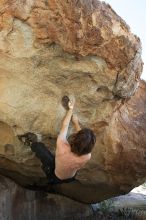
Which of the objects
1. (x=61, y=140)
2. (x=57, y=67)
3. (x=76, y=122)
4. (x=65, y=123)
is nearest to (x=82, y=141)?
(x=61, y=140)

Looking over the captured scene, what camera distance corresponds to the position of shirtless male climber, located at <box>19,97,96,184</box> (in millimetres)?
5266

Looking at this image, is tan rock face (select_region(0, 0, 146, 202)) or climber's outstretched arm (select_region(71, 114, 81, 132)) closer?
tan rock face (select_region(0, 0, 146, 202))

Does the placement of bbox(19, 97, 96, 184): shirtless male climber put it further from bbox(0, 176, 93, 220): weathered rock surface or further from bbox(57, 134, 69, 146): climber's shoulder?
bbox(0, 176, 93, 220): weathered rock surface

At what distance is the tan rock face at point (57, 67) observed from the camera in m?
4.93

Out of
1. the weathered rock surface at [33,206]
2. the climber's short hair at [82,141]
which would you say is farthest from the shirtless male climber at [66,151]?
the weathered rock surface at [33,206]

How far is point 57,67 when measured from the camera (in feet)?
17.5

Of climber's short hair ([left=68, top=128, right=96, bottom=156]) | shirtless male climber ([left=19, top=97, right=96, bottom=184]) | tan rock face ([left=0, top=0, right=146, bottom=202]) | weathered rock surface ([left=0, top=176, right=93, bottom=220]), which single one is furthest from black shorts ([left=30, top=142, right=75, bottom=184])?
weathered rock surface ([left=0, top=176, right=93, bottom=220])

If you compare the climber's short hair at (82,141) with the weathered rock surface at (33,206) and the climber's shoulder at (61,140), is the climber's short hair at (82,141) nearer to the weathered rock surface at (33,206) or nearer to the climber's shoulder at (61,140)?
the climber's shoulder at (61,140)

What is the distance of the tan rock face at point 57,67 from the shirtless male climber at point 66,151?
6.2 inches

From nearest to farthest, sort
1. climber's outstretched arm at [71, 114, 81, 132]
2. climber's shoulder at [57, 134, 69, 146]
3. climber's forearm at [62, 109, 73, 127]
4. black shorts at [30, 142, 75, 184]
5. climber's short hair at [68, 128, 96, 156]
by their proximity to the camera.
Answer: climber's short hair at [68, 128, 96, 156] < climber's shoulder at [57, 134, 69, 146] < climber's forearm at [62, 109, 73, 127] < climber's outstretched arm at [71, 114, 81, 132] < black shorts at [30, 142, 75, 184]

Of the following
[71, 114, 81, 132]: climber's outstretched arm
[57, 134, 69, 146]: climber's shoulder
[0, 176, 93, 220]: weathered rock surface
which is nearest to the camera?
[57, 134, 69, 146]: climber's shoulder

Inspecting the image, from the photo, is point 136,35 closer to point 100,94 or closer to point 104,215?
point 100,94

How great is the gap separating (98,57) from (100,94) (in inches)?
24.7

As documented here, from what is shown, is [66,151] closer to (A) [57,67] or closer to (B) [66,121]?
(B) [66,121]
